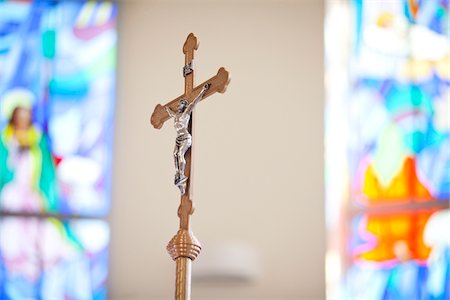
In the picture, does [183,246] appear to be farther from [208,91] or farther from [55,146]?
[55,146]

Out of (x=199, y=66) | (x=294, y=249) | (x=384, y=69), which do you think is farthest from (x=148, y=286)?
(x=384, y=69)

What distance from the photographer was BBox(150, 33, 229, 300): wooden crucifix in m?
3.20

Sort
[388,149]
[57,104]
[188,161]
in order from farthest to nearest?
[57,104] → [388,149] → [188,161]

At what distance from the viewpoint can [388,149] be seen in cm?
609

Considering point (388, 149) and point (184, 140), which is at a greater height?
point (388, 149)

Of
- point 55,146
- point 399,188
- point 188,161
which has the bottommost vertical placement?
point 188,161

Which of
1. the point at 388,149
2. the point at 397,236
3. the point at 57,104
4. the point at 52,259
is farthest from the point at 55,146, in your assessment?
the point at 397,236

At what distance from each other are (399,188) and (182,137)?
2.65 metres

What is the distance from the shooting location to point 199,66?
6.40 metres

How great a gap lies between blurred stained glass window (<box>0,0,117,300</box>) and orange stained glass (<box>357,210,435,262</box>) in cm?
142

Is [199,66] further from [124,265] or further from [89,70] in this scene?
[124,265]

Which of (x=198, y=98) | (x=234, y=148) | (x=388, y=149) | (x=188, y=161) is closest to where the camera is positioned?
(x=188, y=161)

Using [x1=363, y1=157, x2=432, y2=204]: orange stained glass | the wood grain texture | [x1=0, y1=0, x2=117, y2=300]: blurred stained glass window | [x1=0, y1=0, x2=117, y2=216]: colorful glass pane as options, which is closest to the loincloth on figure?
the wood grain texture

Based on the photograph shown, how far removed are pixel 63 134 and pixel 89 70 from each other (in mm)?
407
